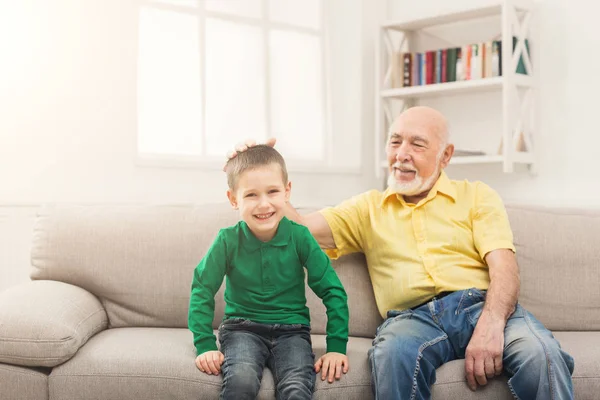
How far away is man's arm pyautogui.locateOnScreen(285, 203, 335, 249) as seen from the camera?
2.40 m

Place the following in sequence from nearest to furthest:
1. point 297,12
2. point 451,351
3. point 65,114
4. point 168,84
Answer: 1. point 451,351
2. point 65,114
3. point 168,84
4. point 297,12

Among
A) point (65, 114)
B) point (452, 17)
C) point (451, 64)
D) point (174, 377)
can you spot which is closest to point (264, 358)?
point (174, 377)

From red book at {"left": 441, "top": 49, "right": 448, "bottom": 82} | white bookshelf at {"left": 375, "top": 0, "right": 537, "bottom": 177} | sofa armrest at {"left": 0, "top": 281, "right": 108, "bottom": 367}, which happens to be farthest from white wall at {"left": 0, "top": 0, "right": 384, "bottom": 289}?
red book at {"left": 441, "top": 49, "right": 448, "bottom": 82}

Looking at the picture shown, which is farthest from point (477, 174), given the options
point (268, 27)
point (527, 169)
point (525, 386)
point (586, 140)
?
point (525, 386)

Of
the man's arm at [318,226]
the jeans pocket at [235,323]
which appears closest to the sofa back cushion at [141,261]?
the man's arm at [318,226]

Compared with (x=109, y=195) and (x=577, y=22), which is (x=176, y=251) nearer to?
A: (x=109, y=195)

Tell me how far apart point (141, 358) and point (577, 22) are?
10.4 feet

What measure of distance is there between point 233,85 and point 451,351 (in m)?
2.62

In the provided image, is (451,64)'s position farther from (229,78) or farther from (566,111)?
(229,78)

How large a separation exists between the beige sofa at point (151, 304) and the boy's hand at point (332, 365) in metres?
0.02

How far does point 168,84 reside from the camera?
4.07 meters

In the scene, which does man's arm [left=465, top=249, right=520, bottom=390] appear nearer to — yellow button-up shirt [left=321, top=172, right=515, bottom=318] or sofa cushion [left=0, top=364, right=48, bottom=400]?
yellow button-up shirt [left=321, top=172, right=515, bottom=318]

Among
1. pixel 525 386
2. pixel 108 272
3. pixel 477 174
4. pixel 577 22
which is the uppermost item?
pixel 577 22

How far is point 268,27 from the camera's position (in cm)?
448
